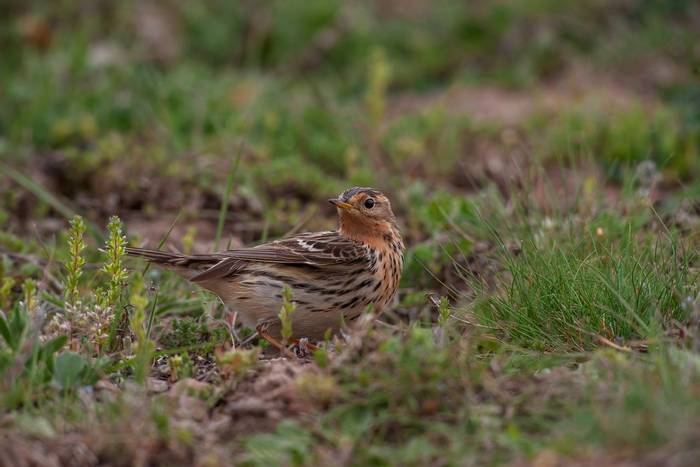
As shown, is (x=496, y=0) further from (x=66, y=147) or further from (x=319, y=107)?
(x=66, y=147)

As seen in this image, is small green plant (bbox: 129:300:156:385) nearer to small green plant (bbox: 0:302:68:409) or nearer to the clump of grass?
small green plant (bbox: 0:302:68:409)

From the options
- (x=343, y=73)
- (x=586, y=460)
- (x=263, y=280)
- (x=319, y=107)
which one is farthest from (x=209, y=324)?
(x=343, y=73)

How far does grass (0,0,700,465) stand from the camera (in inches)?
168

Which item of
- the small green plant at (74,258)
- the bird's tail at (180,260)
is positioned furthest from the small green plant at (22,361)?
the bird's tail at (180,260)

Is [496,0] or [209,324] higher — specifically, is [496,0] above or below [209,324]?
above

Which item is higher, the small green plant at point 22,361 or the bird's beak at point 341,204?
the bird's beak at point 341,204

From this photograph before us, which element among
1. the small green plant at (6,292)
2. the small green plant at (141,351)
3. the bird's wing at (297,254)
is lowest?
the small green plant at (6,292)

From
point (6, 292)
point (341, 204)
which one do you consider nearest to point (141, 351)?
point (6, 292)

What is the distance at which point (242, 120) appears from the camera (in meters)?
9.43

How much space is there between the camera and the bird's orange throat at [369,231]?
6.41 metres

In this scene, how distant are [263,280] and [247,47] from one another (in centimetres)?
637

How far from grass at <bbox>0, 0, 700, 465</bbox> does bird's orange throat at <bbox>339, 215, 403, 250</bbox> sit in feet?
0.99

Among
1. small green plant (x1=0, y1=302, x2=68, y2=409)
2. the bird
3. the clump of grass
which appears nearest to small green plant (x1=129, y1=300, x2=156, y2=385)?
small green plant (x1=0, y1=302, x2=68, y2=409)

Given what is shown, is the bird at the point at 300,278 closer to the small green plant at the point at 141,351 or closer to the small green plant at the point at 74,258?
A: the small green plant at the point at 74,258
